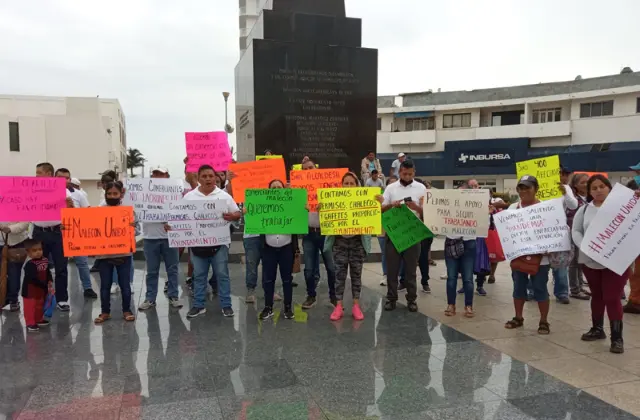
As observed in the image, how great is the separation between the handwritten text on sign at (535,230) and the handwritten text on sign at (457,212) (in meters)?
0.31

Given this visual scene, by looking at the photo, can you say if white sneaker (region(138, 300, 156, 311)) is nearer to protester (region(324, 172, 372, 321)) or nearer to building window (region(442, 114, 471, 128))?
protester (region(324, 172, 372, 321))

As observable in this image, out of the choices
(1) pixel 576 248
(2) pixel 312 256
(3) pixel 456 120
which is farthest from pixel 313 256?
(3) pixel 456 120

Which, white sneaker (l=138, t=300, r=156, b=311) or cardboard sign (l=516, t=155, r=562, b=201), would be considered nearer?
white sneaker (l=138, t=300, r=156, b=311)

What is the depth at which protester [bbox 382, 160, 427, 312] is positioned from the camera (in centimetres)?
602

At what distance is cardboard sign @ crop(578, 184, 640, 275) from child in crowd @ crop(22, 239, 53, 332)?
617cm

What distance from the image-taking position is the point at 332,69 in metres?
9.91

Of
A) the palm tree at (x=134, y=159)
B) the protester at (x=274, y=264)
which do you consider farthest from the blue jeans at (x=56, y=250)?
the palm tree at (x=134, y=159)

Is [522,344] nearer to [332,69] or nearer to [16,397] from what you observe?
[16,397]

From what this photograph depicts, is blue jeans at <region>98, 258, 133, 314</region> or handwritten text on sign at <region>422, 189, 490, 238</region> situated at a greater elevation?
handwritten text on sign at <region>422, 189, 490, 238</region>

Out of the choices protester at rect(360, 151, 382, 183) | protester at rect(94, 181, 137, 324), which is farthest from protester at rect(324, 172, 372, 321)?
protester at rect(360, 151, 382, 183)

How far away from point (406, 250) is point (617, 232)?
240 cm

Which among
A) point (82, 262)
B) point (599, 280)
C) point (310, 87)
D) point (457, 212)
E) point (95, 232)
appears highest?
point (310, 87)

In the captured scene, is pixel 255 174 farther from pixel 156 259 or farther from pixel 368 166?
pixel 368 166

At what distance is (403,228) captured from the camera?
237 inches
